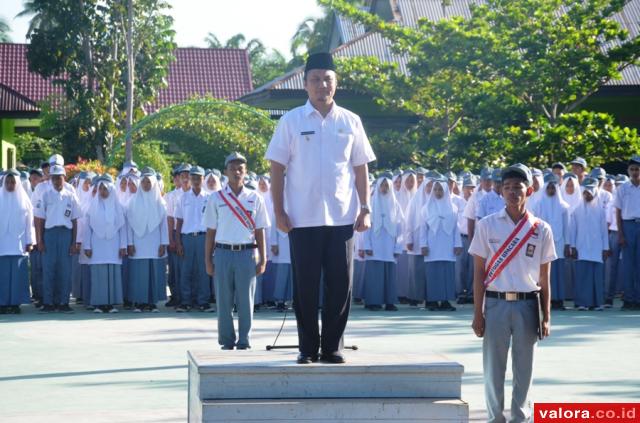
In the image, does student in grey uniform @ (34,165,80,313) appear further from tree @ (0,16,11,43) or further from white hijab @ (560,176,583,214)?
tree @ (0,16,11,43)

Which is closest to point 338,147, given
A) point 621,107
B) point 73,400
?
point 73,400

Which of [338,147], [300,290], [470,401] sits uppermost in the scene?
[338,147]

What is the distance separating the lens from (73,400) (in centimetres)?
1070

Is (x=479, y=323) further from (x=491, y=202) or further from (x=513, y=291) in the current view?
(x=491, y=202)

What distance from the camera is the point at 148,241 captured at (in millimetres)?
20250

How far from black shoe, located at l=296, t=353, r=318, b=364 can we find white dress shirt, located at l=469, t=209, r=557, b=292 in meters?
1.31

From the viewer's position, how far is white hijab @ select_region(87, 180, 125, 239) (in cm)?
1986

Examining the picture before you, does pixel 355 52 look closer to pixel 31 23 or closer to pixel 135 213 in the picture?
pixel 135 213

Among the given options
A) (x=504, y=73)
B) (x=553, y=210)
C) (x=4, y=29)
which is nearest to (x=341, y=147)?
(x=553, y=210)

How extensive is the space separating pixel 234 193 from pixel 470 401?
3791 mm

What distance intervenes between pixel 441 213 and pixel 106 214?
5.33 m

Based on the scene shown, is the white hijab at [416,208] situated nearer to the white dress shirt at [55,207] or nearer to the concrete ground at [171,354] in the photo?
the concrete ground at [171,354]

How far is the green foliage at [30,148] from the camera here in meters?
60.2

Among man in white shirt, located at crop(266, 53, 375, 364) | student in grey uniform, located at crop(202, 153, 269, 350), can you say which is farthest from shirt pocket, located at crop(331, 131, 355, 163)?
student in grey uniform, located at crop(202, 153, 269, 350)
